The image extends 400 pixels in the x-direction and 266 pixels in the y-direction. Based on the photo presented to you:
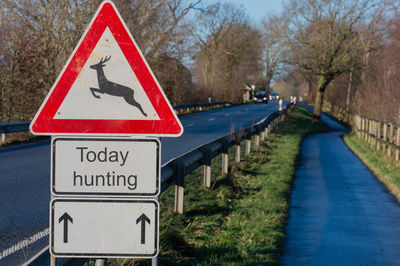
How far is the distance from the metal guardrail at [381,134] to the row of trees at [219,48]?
1.09 metres

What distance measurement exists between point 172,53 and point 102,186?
34.0 metres

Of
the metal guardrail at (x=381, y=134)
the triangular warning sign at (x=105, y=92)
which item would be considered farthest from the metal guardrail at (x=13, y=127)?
the triangular warning sign at (x=105, y=92)

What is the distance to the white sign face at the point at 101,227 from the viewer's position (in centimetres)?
292

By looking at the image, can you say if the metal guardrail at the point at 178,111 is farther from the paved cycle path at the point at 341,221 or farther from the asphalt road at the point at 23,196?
the paved cycle path at the point at 341,221

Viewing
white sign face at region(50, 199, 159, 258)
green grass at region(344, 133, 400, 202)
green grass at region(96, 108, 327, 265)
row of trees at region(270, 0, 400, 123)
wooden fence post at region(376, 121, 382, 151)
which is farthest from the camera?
row of trees at region(270, 0, 400, 123)

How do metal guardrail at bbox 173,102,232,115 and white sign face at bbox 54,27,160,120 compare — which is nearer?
white sign face at bbox 54,27,160,120

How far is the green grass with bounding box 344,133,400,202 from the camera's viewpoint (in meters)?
11.8

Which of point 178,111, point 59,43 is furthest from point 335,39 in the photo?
point 59,43

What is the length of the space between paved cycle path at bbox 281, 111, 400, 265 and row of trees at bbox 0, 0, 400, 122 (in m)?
11.0

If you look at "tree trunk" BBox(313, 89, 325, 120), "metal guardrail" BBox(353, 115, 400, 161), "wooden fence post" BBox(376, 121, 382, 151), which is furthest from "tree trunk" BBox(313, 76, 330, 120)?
"wooden fence post" BBox(376, 121, 382, 151)

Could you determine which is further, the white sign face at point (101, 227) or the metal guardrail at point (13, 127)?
the metal guardrail at point (13, 127)

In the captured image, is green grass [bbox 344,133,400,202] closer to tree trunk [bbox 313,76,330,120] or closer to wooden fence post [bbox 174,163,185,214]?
wooden fence post [bbox 174,163,185,214]

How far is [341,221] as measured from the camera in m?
8.04

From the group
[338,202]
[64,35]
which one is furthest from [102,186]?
[64,35]
